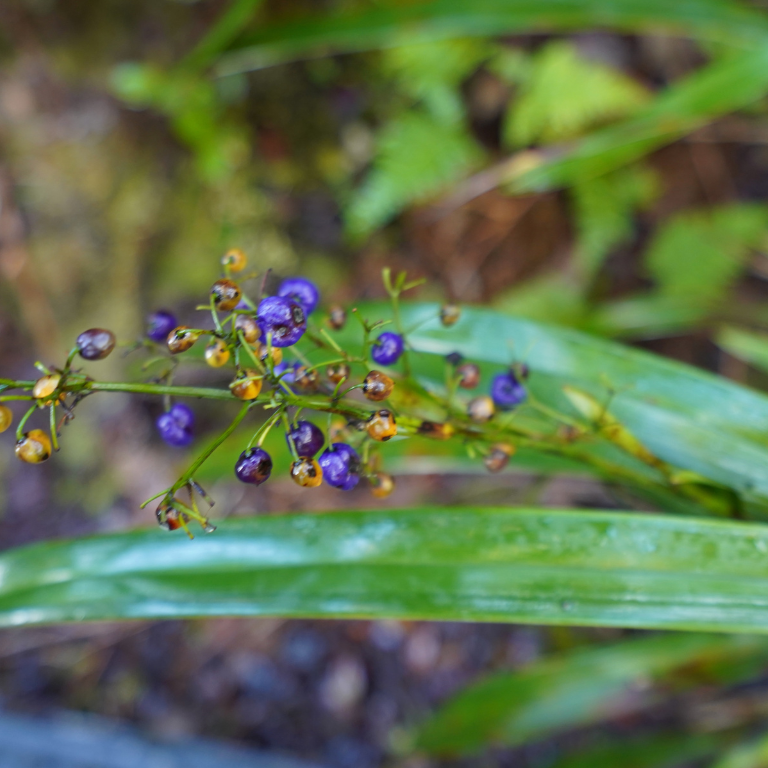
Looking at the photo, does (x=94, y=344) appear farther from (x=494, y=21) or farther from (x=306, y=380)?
(x=494, y=21)

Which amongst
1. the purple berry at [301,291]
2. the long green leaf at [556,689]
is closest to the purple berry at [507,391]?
the purple berry at [301,291]

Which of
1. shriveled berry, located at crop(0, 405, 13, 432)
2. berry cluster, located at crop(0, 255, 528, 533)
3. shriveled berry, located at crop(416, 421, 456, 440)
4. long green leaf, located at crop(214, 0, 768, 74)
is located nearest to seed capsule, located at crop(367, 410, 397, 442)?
berry cluster, located at crop(0, 255, 528, 533)

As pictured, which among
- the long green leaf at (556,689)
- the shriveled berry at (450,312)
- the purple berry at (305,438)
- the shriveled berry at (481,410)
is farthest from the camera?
the long green leaf at (556,689)

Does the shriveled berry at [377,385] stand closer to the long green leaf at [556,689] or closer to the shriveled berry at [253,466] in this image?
the shriveled berry at [253,466]

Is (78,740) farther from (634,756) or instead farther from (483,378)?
(483,378)

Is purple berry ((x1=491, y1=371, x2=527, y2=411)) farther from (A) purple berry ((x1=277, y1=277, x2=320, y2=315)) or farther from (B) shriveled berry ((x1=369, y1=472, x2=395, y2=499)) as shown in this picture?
(A) purple berry ((x1=277, y1=277, x2=320, y2=315))

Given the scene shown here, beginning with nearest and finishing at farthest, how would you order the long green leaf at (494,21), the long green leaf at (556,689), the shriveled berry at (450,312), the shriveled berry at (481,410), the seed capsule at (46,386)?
the seed capsule at (46,386) → the shriveled berry at (481,410) → the shriveled berry at (450,312) → the long green leaf at (556,689) → the long green leaf at (494,21)
